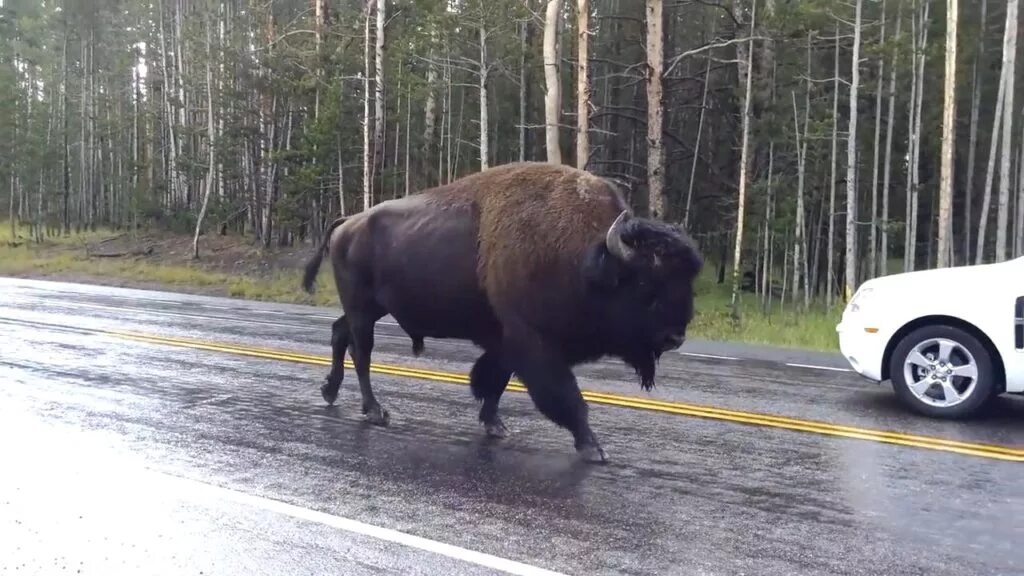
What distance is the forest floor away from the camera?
1559cm

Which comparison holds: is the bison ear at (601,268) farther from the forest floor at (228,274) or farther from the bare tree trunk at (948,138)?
the bare tree trunk at (948,138)

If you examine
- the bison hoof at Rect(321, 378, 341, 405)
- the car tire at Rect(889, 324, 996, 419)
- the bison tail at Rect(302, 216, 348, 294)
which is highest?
the bison tail at Rect(302, 216, 348, 294)

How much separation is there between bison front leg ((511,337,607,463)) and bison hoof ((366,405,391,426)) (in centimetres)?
161

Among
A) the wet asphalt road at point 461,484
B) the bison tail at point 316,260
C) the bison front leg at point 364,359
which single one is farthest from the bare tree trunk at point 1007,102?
the bison front leg at point 364,359

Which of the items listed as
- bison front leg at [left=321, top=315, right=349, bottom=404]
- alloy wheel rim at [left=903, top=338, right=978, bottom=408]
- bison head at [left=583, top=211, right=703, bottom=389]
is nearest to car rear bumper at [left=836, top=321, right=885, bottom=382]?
alloy wheel rim at [left=903, top=338, right=978, bottom=408]

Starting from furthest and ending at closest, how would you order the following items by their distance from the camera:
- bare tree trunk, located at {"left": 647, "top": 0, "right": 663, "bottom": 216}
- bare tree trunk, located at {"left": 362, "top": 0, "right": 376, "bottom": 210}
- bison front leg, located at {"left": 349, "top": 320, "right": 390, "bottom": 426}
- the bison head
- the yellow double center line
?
bare tree trunk, located at {"left": 362, "top": 0, "right": 376, "bottom": 210} → bare tree trunk, located at {"left": 647, "top": 0, "right": 663, "bottom": 216} → bison front leg, located at {"left": 349, "top": 320, "right": 390, "bottom": 426} → the yellow double center line → the bison head

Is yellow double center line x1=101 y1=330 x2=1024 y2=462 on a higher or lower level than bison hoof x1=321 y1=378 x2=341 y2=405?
lower

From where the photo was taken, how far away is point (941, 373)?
24.8ft

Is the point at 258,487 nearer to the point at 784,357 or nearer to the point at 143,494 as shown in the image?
the point at 143,494

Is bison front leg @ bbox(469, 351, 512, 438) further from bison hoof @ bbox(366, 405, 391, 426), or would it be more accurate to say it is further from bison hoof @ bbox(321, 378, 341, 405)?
bison hoof @ bbox(321, 378, 341, 405)

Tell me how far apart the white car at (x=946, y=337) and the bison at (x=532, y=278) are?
2.87 meters

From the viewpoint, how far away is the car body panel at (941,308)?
7324 millimetres

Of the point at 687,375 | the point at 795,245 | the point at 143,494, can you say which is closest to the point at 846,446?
the point at 687,375

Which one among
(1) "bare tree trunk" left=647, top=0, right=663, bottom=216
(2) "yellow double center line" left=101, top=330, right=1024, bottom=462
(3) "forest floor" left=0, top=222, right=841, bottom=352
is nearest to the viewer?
(2) "yellow double center line" left=101, top=330, right=1024, bottom=462
